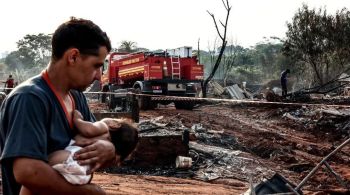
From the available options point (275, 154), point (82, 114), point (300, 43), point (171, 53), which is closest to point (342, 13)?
point (300, 43)

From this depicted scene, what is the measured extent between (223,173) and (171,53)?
11703 millimetres

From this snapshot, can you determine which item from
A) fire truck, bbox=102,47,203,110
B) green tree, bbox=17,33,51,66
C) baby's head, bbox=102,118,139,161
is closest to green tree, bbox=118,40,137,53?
green tree, bbox=17,33,51,66

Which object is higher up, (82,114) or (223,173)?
(82,114)

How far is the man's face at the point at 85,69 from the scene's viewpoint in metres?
1.86

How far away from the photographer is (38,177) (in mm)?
1632

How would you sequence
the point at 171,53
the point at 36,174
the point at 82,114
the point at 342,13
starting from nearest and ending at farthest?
the point at 36,174
the point at 82,114
the point at 171,53
the point at 342,13

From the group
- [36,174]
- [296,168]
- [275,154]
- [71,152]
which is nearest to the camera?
[36,174]

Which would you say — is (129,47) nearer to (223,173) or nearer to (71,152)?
(223,173)

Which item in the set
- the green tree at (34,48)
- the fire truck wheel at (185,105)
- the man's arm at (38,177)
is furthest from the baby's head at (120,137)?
the green tree at (34,48)

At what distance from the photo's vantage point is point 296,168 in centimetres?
919

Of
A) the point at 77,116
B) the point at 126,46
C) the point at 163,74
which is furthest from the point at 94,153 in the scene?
the point at 126,46

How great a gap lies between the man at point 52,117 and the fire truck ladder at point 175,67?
16.1m

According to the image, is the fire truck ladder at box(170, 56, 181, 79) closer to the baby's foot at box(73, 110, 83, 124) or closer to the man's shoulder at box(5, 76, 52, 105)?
the baby's foot at box(73, 110, 83, 124)

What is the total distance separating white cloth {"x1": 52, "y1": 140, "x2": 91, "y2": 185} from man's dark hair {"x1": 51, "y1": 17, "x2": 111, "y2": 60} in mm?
413
